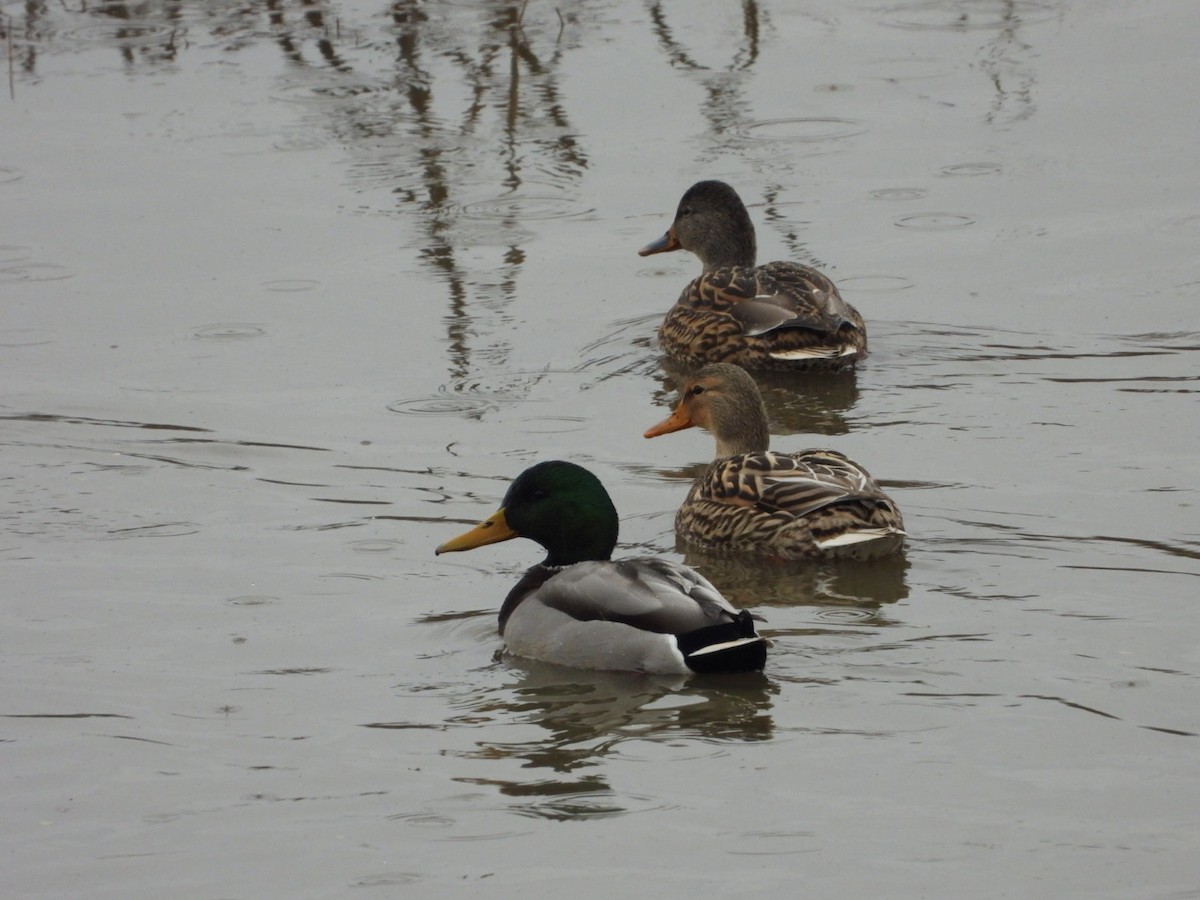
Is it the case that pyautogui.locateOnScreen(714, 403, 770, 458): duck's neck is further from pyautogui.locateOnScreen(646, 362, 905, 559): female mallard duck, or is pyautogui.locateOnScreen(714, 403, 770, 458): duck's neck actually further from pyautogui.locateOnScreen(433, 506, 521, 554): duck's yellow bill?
pyautogui.locateOnScreen(433, 506, 521, 554): duck's yellow bill

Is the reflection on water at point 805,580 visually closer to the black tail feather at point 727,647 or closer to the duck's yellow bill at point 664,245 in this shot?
the black tail feather at point 727,647

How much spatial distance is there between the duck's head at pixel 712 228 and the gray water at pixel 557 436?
48cm

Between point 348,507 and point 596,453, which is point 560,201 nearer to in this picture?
point 596,453

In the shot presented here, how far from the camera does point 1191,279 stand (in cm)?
1170

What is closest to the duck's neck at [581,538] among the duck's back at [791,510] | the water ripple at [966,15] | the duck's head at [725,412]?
the duck's back at [791,510]

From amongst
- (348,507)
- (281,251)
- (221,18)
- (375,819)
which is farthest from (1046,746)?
(221,18)

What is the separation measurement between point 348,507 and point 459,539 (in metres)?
1.12

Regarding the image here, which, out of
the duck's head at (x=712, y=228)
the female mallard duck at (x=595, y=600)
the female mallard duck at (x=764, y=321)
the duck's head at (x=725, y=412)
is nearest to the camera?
the female mallard duck at (x=595, y=600)

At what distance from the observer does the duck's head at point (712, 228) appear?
12617mm

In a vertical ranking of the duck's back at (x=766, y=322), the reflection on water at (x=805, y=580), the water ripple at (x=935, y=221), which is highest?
the water ripple at (x=935, y=221)

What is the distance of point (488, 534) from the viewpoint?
8.13 m

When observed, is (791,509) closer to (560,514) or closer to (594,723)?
(560,514)

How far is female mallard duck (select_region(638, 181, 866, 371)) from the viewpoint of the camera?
11.2 meters

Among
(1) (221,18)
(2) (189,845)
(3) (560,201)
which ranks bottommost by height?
(2) (189,845)
